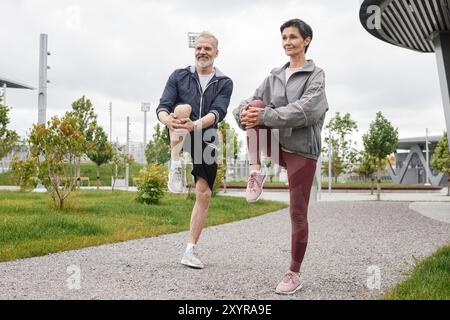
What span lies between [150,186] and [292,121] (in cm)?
956

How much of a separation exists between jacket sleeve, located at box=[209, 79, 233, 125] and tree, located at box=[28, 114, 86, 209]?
6.81m

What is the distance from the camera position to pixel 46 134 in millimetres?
9820

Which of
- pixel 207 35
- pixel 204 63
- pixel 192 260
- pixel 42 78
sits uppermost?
pixel 42 78

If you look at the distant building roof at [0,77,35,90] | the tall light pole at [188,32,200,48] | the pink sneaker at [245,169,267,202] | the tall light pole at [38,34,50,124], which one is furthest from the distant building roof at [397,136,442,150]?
the pink sneaker at [245,169,267,202]

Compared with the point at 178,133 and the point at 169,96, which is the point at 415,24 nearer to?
the point at 169,96

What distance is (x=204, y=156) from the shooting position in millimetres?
3889

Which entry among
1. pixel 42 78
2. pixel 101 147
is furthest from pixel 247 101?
pixel 101 147

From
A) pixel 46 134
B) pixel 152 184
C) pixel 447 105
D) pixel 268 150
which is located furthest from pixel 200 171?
pixel 152 184

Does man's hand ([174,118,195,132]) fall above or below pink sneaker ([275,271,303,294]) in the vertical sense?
above

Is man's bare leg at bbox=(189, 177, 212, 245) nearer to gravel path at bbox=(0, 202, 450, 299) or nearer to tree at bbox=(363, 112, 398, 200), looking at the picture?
gravel path at bbox=(0, 202, 450, 299)

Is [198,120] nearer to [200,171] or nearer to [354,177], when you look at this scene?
[200,171]

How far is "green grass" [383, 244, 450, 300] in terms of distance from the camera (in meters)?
3.38

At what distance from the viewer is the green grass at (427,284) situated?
3.38 metres
